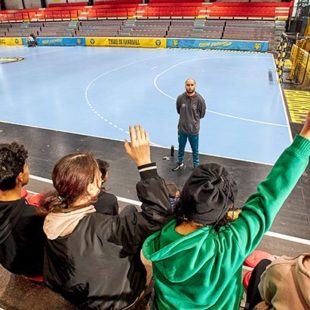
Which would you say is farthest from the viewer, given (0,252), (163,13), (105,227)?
(163,13)

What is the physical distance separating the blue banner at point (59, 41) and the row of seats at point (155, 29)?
1.76 m

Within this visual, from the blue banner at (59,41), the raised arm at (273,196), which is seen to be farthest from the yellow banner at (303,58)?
the blue banner at (59,41)

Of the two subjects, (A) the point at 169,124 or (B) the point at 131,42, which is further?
(B) the point at 131,42

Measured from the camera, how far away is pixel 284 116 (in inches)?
336

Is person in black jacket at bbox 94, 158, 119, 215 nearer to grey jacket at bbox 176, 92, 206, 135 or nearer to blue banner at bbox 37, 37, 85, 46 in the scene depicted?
grey jacket at bbox 176, 92, 206, 135

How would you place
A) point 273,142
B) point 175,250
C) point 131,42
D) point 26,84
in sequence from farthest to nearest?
1. point 131,42
2. point 26,84
3. point 273,142
4. point 175,250

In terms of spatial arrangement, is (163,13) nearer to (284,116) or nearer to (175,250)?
(284,116)

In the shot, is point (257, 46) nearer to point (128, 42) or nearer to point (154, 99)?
point (128, 42)

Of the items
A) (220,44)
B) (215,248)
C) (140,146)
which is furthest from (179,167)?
(220,44)

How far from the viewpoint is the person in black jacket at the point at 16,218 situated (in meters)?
2.26

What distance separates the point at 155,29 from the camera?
26500 mm

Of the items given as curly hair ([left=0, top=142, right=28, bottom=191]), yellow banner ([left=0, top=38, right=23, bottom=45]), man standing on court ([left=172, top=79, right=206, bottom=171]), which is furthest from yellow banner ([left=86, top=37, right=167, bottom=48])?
curly hair ([left=0, top=142, right=28, bottom=191])

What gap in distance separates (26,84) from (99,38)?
14833 millimetres

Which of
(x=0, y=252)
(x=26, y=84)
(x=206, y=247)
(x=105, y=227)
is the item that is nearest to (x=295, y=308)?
(x=206, y=247)
